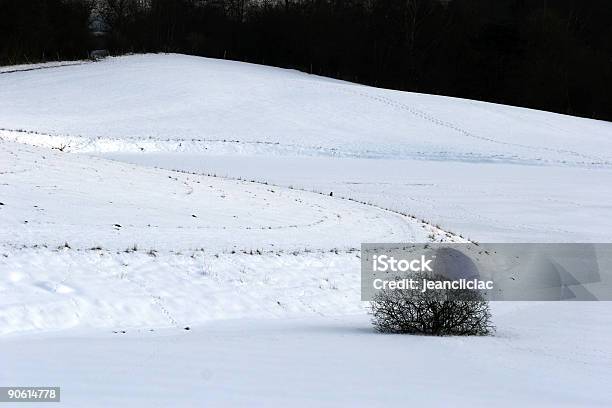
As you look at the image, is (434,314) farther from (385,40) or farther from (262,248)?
(385,40)

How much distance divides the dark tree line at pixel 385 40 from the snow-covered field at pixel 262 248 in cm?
2918

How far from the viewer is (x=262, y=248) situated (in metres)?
17.2

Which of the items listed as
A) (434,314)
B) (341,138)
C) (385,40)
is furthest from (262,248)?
(385,40)

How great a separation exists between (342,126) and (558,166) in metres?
13.0

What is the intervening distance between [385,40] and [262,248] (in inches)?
2882

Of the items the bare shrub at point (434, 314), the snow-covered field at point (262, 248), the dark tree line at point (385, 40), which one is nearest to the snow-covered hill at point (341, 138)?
the snow-covered field at point (262, 248)

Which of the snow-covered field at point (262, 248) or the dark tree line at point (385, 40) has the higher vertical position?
the dark tree line at point (385, 40)

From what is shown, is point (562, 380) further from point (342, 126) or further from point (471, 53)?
point (471, 53)

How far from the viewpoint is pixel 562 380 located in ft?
29.5

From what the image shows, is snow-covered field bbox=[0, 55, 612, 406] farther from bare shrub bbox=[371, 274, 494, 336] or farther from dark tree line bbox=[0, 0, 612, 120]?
dark tree line bbox=[0, 0, 612, 120]

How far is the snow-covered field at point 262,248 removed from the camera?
8578mm

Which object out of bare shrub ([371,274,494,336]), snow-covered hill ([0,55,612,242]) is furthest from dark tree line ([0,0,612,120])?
bare shrub ([371,274,494,336])

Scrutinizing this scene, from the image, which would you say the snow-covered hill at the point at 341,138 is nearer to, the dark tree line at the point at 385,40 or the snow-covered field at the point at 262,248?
the snow-covered field at the point at 262,248

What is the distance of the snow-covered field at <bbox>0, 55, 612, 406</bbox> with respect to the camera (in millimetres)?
8578
